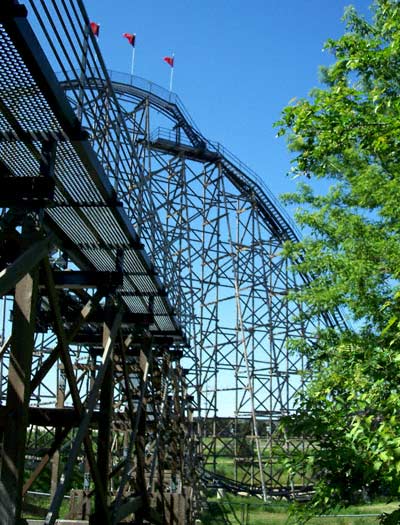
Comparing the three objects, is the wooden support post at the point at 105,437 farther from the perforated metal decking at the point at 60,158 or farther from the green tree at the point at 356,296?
the green tree at the point at 356,296

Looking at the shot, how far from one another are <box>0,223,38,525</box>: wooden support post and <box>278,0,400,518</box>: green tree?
220cm

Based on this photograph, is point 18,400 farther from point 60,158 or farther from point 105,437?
point 105,437

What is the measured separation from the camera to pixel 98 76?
16.4 feet

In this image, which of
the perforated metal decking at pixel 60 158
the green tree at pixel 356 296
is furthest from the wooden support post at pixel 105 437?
the green tree at pixel 356 296

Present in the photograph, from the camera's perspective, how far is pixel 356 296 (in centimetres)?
761

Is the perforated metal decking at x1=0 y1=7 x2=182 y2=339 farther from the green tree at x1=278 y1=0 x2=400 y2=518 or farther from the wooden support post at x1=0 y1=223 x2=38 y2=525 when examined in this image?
the green tree at x1=278 y1=0 x2=400 y2=518

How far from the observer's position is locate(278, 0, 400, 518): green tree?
485 cm

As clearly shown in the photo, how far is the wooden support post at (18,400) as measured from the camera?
140 inches

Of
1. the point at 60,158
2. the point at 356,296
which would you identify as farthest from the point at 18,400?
the point at 356,296

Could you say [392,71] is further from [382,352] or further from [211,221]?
[211,221]

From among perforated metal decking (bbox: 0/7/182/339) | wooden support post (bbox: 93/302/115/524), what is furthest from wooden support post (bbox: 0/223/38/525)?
wooden support post (bbox: 93/302/115/524)

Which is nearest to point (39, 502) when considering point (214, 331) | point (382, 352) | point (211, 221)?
point (214, 331)

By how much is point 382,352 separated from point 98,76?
10.0ft

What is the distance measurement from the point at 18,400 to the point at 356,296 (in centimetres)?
483
